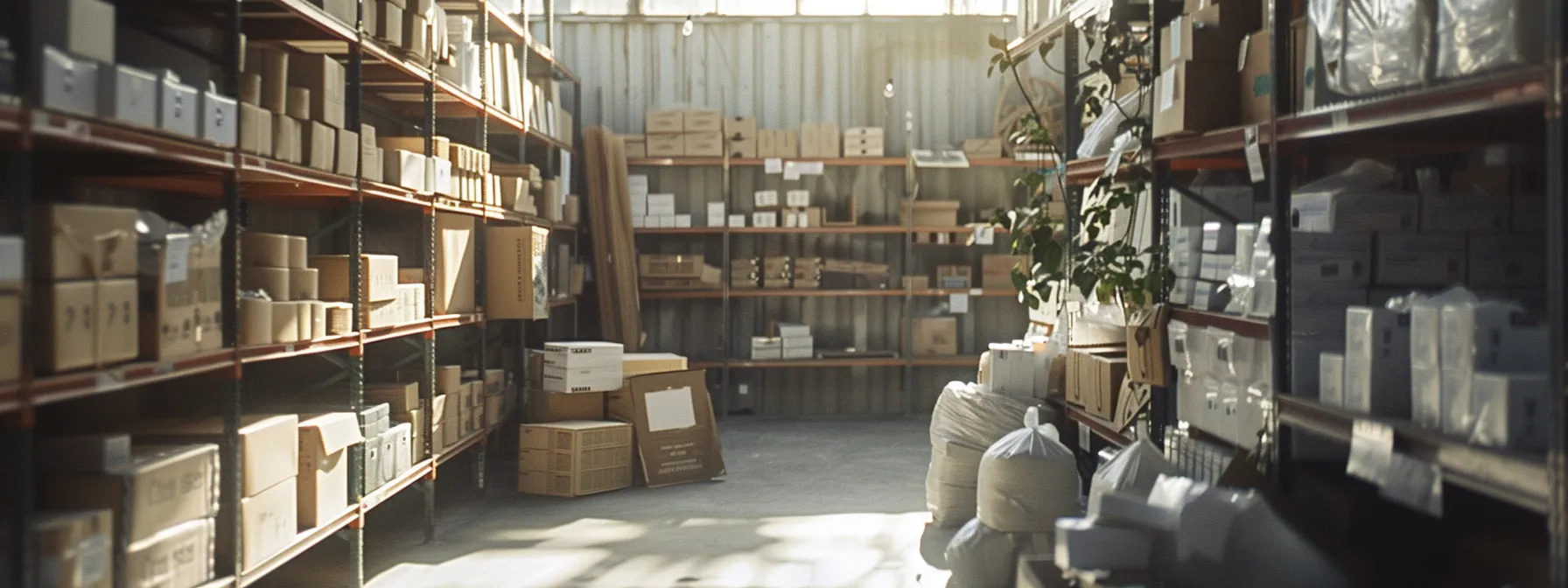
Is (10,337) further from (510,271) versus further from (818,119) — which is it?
(818,119)

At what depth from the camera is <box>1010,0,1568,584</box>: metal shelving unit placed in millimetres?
1933

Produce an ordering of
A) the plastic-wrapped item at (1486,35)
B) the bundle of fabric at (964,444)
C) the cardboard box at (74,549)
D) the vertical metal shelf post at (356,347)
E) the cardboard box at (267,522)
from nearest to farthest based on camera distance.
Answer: the plastic-wrapped item at (1486,35) → the cardboard box at (74,549) → the cardboard box at (267,522) → the vertical metal shelf post at (356,347) → the bundle of fabric at (964,444)

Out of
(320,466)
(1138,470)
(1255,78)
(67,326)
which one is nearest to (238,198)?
(67,326)

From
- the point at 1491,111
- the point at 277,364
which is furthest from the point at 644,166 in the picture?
the point at 1491,111

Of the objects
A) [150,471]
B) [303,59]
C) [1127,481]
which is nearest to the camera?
[150,471]

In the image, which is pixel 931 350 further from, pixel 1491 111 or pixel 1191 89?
pixel 1491 111

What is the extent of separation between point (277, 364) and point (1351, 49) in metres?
A: 4.50

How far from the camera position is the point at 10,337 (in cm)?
252

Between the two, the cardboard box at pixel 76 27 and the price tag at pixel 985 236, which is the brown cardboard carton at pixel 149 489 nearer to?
the cardboard box at pixel 76 27

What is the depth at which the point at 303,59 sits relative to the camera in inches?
167

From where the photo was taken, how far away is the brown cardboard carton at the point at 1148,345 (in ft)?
13.1

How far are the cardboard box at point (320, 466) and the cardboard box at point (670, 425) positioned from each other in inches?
98.6

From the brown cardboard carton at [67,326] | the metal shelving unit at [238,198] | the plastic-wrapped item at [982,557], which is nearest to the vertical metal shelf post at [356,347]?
the metal shelving unit at [238,198]

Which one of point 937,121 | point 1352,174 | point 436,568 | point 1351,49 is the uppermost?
point 937,121
